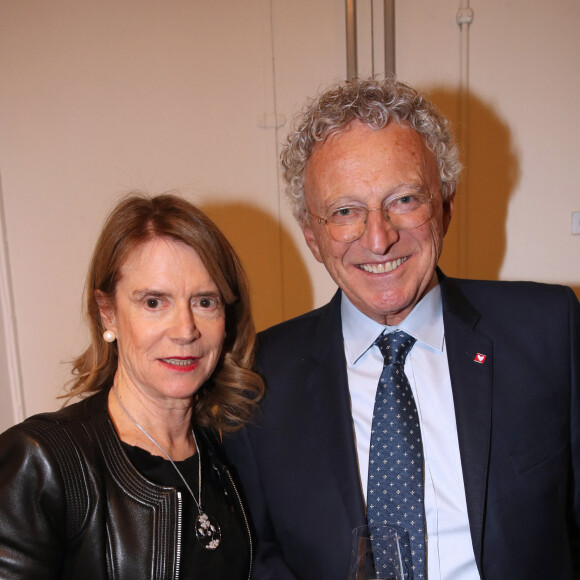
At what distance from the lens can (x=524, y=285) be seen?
1.81 m

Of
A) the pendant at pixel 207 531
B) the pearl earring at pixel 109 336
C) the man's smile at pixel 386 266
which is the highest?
the man's smile at pixel 386 266

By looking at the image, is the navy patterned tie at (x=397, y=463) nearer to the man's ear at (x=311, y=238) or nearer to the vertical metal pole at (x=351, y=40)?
the man's ear at (x=311, y=238)

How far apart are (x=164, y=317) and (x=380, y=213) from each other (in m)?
0.64

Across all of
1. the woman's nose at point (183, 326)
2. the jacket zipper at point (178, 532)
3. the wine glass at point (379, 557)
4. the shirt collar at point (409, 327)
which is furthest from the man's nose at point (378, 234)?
the jacket zipper at point (178, 532)

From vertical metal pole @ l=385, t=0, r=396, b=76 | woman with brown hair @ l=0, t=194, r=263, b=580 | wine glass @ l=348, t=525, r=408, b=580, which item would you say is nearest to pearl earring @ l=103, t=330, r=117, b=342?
woman with brown hair @ l=0, t=194, r=263, b=580

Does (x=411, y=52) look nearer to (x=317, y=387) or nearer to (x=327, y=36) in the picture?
(x=327, y=36)

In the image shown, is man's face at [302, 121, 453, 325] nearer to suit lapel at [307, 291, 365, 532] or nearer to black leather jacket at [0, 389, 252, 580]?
suit lapel at [307, 291, 365, 532]

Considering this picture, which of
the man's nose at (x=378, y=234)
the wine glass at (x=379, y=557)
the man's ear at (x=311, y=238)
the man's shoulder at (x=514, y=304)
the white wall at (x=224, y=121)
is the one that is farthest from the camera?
the white wall at (x=224, y=121)

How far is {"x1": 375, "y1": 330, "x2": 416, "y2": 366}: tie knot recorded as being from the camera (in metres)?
1.66

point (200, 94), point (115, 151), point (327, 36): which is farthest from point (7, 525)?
point (327, 36)

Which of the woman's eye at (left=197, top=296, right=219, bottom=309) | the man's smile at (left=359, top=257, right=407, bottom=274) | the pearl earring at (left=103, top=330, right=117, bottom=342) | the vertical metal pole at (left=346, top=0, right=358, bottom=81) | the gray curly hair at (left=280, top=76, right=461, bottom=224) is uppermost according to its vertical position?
the vertical metal pole at (left=346, top=0, right=358, bottom=81)

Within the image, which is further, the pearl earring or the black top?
the pearl earring

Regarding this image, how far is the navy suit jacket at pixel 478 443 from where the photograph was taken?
1.54 meters

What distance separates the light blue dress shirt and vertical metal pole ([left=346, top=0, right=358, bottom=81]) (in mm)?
1260
